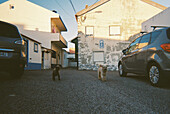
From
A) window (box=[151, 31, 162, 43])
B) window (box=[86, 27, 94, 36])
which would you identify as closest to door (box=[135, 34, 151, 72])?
window (box=[151, 31, 162, 43])

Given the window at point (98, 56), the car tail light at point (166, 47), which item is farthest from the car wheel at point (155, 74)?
the window at point (98, 56)

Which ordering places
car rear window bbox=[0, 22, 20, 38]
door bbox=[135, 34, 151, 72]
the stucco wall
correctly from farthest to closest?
1. the stucco wall
2. door bbox=[135, 34, 151, 72]
3. car rear window bbox=[0, 22, 20, 38]

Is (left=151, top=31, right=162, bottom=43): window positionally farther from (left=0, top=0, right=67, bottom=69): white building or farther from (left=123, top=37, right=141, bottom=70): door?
(left=0, top=0, right=67, bottom=69): white building

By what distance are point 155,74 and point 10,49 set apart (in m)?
4.45

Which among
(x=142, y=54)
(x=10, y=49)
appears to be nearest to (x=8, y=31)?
(x=10, y=49)

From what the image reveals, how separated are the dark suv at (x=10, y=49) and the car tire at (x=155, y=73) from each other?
419 cm

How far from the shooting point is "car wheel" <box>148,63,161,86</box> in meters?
3.56

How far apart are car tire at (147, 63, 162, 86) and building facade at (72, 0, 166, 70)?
11018 millimetres

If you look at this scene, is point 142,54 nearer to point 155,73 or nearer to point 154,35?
point 154,35

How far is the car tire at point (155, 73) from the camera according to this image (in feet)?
11.6

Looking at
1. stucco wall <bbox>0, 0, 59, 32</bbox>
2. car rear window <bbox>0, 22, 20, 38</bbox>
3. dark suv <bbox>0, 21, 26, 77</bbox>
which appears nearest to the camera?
dark suv <bbox>0, 21, 26, 77</bbox>

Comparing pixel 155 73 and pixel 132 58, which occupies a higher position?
pixel 132 58

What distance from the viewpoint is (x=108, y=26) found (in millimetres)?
15266

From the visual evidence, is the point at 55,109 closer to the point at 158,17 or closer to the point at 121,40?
the point at 158,17
